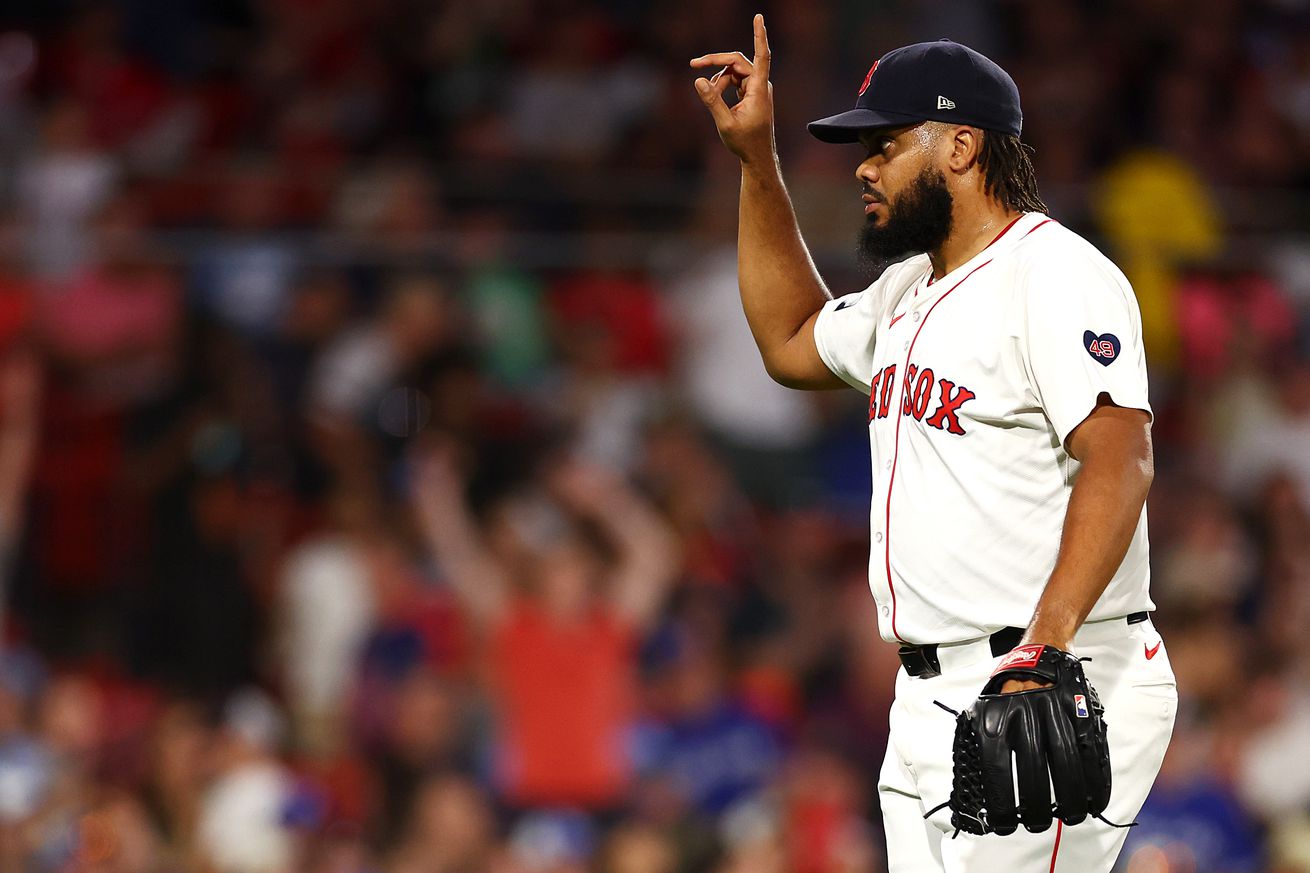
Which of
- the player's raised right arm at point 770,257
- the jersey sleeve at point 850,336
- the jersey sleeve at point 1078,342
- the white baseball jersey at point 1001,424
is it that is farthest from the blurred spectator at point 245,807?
the jersey sleeve at point 1078,342

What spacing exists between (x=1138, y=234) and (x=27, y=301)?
4.70 metres

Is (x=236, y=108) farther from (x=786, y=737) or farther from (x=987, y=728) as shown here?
(x=987, y=728)

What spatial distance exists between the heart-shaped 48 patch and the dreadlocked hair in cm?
40

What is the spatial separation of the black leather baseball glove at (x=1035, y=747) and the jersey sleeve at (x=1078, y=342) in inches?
15.6

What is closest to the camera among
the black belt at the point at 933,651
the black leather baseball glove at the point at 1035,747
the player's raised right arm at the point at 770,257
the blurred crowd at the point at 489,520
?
the black leather baseball glove at the point at 1035,747

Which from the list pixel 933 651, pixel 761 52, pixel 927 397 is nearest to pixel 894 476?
pixel 927 397

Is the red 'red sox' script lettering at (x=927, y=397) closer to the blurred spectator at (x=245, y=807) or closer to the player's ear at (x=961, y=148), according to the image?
the player's ear at (x=961, y=148)

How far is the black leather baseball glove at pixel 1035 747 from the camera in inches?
103

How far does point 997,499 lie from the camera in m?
2.95

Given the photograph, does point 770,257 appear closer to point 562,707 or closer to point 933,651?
point 933,651

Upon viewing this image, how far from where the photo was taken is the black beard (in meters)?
3.10

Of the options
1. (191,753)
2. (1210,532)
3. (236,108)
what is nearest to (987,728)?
(191,753)

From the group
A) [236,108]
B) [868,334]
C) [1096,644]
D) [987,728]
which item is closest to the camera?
[987,728]

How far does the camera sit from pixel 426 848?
22.0ft
